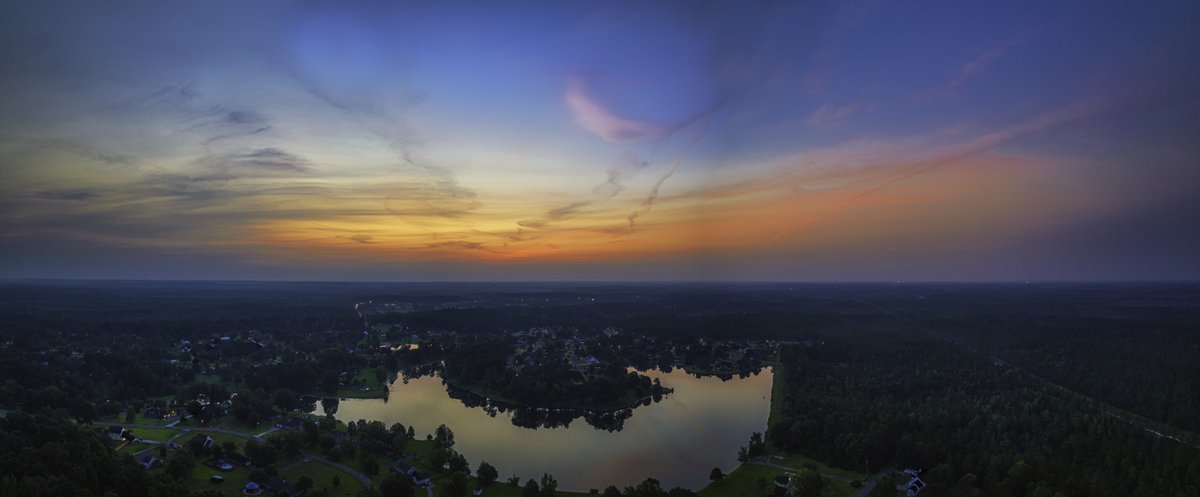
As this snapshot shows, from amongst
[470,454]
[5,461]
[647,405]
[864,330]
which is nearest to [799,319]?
[864,330]

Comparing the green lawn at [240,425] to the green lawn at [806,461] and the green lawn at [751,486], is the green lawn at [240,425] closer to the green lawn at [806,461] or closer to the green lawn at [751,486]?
the green lawn at [751,486]

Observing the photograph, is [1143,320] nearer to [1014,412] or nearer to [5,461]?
[1014,412]

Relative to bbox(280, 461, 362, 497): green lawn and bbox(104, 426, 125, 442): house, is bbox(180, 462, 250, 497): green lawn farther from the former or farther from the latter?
bbox(104, 426, 125, 442): house

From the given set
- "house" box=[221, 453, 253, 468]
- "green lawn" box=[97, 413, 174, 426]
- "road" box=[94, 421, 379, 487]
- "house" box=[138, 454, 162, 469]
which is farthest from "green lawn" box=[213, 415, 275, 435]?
"house" box=[138, 454, 162, 469]

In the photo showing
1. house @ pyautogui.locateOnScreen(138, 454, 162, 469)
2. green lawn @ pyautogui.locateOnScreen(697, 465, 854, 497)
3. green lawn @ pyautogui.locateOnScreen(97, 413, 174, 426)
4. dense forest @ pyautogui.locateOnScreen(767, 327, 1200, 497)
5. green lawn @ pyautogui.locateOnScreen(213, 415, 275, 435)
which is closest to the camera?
dense forest @ pyautogui.locateOnScreen(767, 327, 1200, 497)

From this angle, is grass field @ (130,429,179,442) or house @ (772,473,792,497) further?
grass field @ (130,429,179,442)

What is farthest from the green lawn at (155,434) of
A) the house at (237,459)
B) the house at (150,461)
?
the house at (237,459)

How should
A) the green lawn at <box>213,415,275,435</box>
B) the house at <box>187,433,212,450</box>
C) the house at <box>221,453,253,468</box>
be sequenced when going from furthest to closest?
the green lawn at <box>213,415,275,435</box>
the house at <box>187,433,212,450</box>
the house at <box>221,453,253,468</box>

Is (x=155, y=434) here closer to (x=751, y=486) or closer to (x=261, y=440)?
(x=261, y=440)
